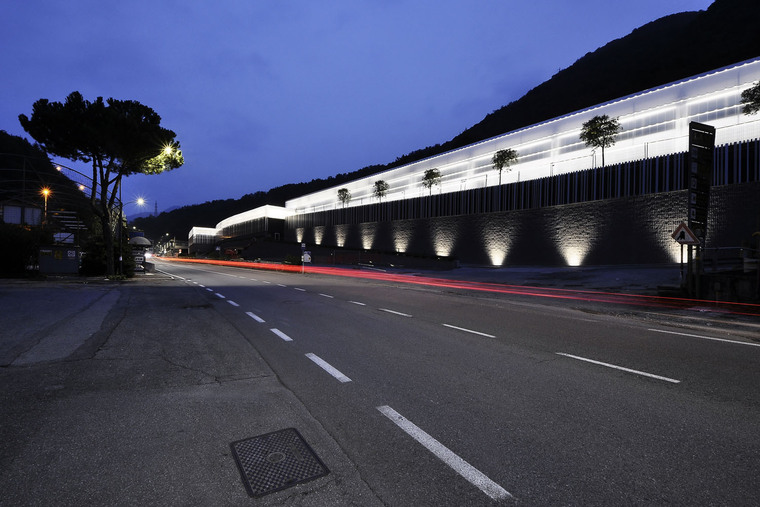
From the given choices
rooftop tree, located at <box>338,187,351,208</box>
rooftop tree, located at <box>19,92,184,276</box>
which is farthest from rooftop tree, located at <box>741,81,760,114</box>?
rooftop tree, located at <box>338,187,351,208</box>

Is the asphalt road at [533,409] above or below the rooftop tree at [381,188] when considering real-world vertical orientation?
below

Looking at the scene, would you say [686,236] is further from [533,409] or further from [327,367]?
[327,367]

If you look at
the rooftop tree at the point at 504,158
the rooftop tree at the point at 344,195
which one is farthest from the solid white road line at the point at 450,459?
the rooftop tree at the point at 344,195

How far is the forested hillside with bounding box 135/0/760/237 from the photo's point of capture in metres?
66.2

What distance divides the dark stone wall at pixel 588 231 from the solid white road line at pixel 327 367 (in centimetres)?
2576

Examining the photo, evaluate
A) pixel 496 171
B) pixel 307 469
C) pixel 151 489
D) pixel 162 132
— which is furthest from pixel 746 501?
pixel 496 171

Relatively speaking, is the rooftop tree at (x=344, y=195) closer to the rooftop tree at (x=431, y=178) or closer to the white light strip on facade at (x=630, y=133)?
the rooftop tree at (x=431, y=178)

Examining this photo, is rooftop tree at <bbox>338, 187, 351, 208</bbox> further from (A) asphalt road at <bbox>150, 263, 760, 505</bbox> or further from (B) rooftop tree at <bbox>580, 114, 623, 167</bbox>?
(A) asphalt road at <bbox>150, 263, 760, 505</bbox>

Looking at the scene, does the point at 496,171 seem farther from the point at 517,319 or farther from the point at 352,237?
the point at 517,319

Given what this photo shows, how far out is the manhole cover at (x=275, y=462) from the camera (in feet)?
8.45

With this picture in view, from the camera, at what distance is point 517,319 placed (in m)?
9.46

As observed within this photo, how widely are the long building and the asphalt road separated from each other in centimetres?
2456

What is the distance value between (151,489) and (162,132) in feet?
81.0

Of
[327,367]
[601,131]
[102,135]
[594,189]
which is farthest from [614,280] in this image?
[102,135]
